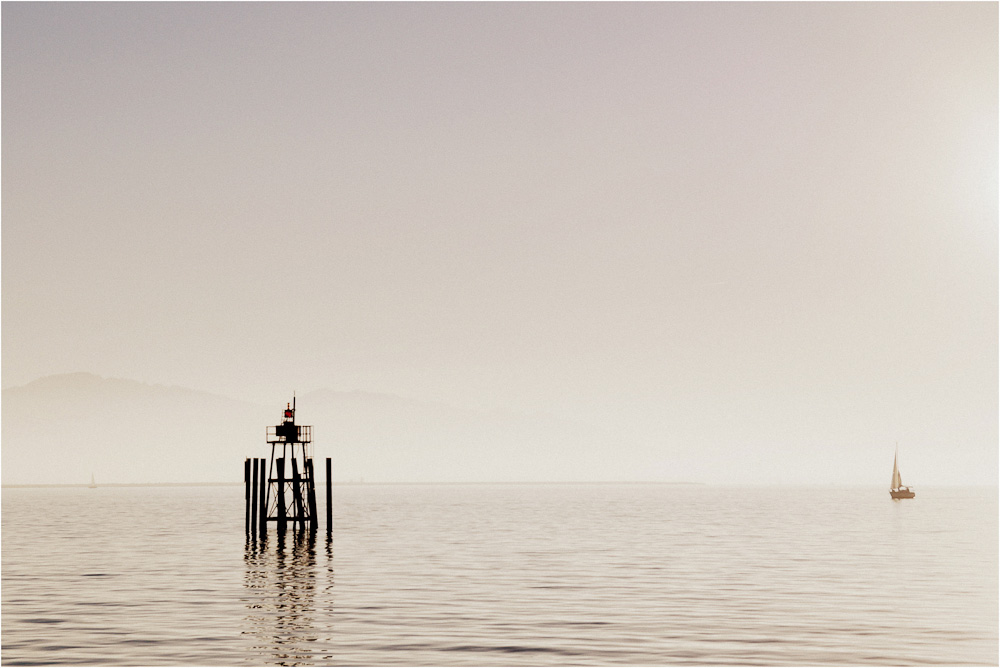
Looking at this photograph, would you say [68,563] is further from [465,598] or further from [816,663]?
[816,663]

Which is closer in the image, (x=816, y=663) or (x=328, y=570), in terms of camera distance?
(x=816, y=663)

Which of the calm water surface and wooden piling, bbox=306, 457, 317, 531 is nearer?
the calm water surface

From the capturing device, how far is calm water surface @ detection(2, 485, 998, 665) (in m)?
27.7

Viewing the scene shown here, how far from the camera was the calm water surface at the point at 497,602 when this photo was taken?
2773 cm

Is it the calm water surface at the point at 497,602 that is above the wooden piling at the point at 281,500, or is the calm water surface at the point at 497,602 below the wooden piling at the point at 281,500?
below

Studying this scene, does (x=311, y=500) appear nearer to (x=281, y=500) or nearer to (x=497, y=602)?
(x=281, y=500)

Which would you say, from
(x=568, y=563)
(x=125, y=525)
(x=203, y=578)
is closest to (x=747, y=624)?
(x=568, y=563)

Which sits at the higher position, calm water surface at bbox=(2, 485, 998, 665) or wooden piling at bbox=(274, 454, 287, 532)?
wooden piling at bbox=(274, 454, 287, 532)

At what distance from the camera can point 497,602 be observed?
36.8 meters

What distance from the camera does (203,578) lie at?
45.0 m

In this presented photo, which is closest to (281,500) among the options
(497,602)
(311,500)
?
(311,500)

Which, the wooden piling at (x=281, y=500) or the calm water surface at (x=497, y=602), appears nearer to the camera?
the calm water surface at (x=497, y=602)

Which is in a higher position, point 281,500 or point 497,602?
point 281,500

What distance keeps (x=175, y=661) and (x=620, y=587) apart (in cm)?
1946
